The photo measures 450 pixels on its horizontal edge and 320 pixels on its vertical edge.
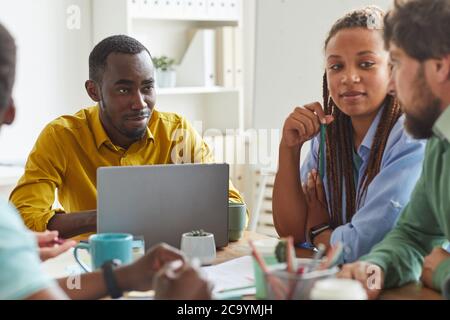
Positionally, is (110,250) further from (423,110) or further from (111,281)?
(423,110)

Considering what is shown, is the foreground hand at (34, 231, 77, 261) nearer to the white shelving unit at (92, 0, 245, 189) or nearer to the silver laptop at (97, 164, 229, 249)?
the silver laptop at (97, 164, 229, 249)

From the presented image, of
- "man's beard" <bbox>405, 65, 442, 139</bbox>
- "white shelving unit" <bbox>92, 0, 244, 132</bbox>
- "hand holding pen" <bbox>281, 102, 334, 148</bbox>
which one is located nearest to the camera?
"man's beard" <bbox>405, 65, 442, 139</bbox>

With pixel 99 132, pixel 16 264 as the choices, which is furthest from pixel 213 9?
pixel 16 264

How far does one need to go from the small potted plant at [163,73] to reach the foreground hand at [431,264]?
269 centimetres

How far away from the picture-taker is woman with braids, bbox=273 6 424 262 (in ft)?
5.90

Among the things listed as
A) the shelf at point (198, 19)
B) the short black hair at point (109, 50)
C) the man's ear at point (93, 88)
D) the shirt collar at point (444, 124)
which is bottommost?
the shirt collar at point (444, 124)

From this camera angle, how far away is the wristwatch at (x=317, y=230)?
1.92 metres

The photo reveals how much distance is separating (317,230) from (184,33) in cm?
256

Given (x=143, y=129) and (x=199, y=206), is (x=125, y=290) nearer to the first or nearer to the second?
(x=199, y=206)

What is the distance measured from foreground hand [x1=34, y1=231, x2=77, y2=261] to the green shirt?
2.05 ft

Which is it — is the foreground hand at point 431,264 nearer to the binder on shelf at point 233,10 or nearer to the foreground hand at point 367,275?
the foreground hand at point 367,275

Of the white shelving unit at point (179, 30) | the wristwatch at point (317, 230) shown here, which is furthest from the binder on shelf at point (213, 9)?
the wristwatch at point (317, 230)

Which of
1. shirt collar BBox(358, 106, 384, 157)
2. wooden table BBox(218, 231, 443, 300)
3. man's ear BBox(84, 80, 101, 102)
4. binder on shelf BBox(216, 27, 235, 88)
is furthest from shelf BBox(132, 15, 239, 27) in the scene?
wooden table BBox(218, 231, 443, 300)

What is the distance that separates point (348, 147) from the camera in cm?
206
